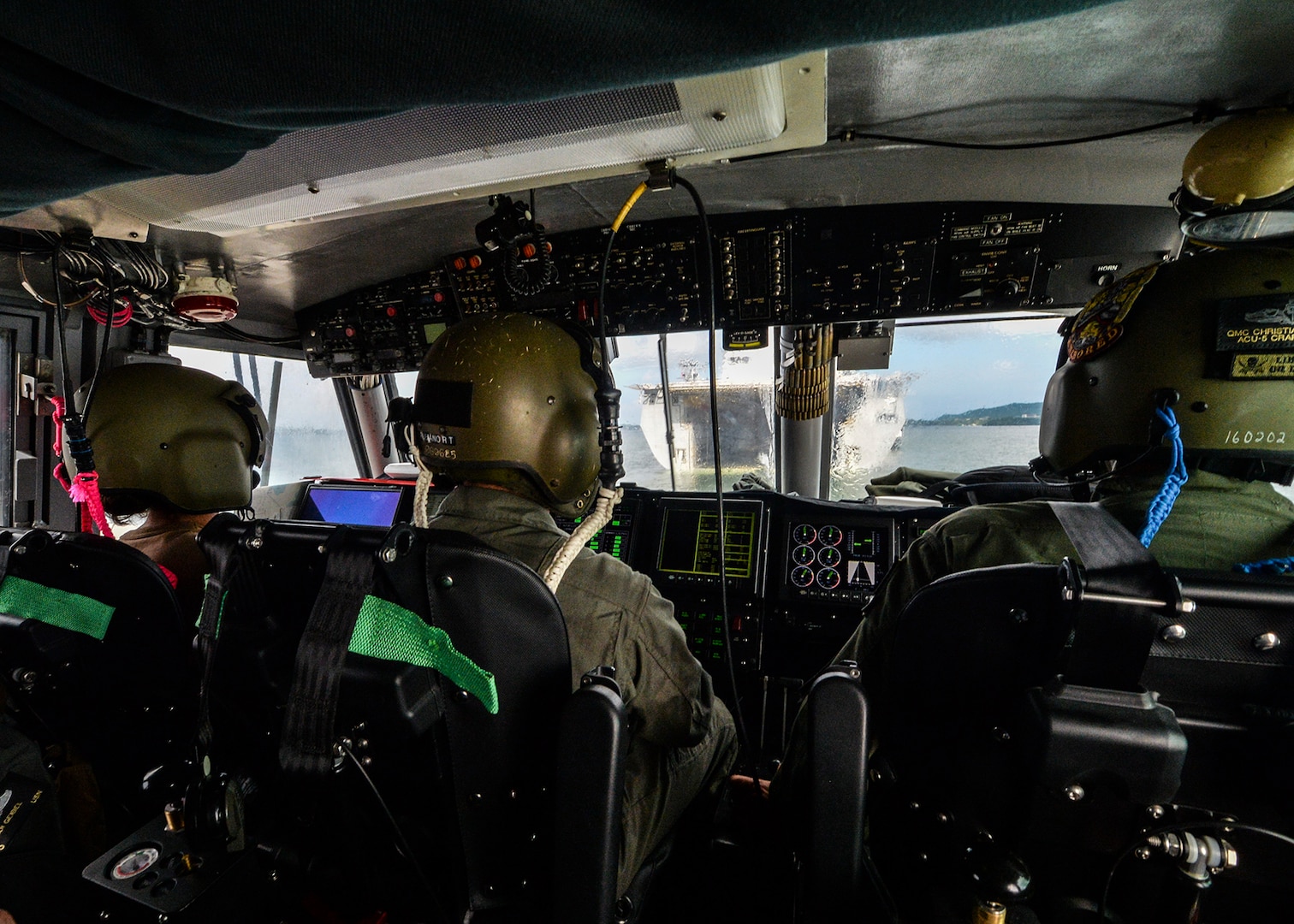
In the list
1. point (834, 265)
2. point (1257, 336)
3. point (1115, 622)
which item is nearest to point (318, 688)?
point (1115, 622)

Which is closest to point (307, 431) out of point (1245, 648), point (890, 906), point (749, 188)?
point (749, 188)

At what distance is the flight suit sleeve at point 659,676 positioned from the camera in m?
1.03

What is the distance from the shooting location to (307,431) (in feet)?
13.1

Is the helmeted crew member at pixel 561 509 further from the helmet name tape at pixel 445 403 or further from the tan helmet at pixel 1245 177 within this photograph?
the tan helmet at pixel 1245 177

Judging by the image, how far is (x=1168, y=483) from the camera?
33.6 inches

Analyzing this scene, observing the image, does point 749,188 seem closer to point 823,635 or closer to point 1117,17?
point 1117,17

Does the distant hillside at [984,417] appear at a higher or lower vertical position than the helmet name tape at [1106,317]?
lower

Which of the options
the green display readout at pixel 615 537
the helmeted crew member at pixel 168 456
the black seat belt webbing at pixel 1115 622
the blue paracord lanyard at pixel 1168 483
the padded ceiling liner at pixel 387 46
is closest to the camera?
the padded ceiling liner at pixel 387 46

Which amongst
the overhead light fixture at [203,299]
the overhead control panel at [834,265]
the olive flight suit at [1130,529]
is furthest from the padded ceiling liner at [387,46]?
the overhead light fixture at [203,299]

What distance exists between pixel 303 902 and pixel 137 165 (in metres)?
1.67

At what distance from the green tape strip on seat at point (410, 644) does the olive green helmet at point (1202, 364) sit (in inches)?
45.3

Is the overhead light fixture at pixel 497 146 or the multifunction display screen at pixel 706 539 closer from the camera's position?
the overhead light fixture at pixel 497 146

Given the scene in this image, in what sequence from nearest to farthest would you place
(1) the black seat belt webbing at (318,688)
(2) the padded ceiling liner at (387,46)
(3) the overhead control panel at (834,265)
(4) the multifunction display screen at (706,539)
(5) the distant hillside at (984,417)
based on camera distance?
(2) the padded ceiling liner at (387,46)
(1) the black seat belt webbing at (318,688)
(3) the overhead control panel at (834,265)
(4) the multifunction display screen at (706,539)
(5) the distant hillside at (984,417)

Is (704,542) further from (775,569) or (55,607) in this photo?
(55,607)
